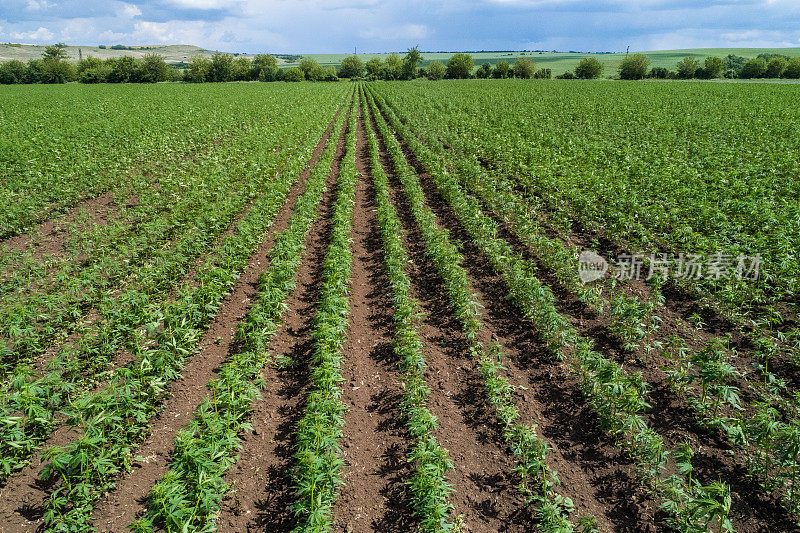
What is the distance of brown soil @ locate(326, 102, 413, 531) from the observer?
176 inches

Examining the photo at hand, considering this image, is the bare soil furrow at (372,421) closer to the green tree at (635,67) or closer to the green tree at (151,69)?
the green tree at (635,67)

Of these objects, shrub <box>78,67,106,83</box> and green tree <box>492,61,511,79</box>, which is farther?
green tree <box>492,61,511,79</box>

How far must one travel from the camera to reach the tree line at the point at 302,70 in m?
83.2

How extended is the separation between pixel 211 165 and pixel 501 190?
1279 centimetres

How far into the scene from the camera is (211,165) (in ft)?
59.3

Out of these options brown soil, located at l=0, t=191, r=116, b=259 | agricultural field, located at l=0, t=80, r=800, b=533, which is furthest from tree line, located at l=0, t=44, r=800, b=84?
brown soil, located at l=0, t=191, r=116, b=259

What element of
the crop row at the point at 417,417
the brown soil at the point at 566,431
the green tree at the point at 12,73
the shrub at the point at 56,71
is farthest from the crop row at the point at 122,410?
the green tree at the point at 12,73

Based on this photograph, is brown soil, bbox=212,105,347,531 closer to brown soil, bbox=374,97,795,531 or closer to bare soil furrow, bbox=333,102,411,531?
bare soil furrow, bbox=333,102,411,531

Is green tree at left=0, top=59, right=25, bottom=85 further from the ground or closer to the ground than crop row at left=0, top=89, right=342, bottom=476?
further from the ground

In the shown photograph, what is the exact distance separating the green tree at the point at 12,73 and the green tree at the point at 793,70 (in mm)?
156504

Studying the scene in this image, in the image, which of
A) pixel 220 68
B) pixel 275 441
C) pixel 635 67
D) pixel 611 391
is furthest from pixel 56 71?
pixel 635 67

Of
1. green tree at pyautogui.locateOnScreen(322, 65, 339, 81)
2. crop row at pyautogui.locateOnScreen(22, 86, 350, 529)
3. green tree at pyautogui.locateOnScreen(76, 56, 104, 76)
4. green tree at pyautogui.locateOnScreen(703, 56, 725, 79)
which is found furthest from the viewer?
green tree at pyautogui.locateOnScreen(322, 65, 339, 81)

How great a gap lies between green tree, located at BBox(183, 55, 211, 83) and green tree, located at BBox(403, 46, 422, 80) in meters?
47.9

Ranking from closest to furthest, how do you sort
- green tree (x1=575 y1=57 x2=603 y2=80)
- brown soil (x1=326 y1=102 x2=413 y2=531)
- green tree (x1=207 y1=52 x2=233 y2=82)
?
brown soil (x1=326 y1=102 x2=413 y2=531), green tree (x1=575 y1=57 x2=603 y2=80), green tree (x1=207 y1=52 x2=233 y2=82)
